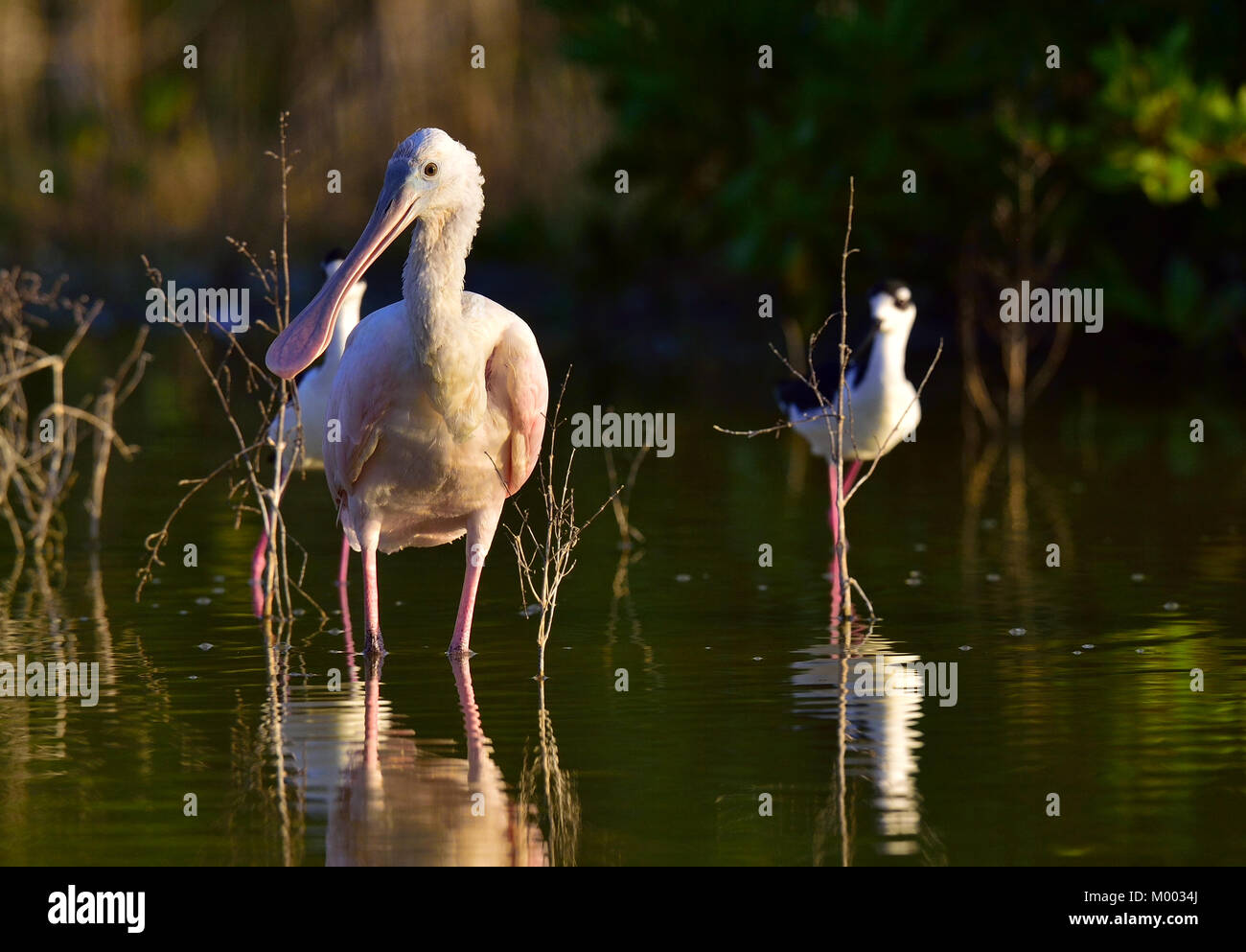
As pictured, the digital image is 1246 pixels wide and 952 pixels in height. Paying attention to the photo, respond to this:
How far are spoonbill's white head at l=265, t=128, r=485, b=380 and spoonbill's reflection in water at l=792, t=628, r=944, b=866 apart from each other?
2238 mm

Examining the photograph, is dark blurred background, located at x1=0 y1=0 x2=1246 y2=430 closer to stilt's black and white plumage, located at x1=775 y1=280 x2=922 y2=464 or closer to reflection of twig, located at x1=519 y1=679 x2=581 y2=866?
stilt's black and white plumage, located at x1=775 y1=280 x2=922 y2=464

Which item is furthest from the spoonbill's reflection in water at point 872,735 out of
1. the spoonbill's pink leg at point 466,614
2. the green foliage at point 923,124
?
the green foliage at point 923,124

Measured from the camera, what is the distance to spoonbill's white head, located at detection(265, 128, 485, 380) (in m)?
9.05

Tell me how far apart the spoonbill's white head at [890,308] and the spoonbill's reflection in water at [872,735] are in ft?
10.5

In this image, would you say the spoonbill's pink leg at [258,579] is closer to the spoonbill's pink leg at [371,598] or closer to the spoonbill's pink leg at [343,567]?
the spoonbill's pink leg at [343,567]

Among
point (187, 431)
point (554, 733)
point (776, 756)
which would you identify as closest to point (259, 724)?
point (554, 733)

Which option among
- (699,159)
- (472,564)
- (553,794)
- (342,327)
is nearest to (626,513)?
(342,327)

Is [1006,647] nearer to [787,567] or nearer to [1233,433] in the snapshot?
[787,567]

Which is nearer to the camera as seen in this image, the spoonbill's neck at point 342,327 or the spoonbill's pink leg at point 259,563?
the spoonbill's pink leg at point 259,563

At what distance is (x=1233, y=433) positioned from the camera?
1841 centimetres

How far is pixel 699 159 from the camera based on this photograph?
2517 cm

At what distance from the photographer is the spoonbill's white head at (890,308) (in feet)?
42.8
